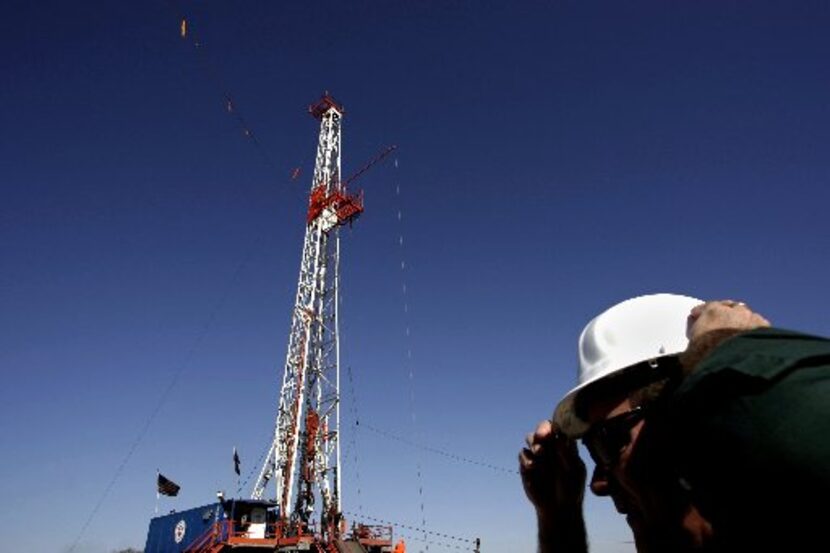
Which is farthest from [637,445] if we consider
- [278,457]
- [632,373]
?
[278,457]

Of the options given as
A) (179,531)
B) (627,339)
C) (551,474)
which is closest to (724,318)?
(627,339)

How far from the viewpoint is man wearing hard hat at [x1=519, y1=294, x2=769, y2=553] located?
35.3 inches

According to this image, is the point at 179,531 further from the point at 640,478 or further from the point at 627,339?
the point at 640,478

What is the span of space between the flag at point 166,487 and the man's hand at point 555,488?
27.2 meters

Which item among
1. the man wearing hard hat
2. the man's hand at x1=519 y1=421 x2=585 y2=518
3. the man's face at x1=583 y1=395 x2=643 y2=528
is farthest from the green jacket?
the man's hand at x1=519 y1=421 x2=585 y2=518

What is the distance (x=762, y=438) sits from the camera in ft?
1.87

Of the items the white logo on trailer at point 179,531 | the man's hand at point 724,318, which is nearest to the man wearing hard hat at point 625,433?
the man's hand at point 724,318

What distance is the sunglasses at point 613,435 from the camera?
1.02 meters

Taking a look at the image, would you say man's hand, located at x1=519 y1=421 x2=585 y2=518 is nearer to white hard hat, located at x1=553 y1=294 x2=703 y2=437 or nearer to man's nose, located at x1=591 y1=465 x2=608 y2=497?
white hard hat, located at x1=553 y1=294 x2=703 y2=437

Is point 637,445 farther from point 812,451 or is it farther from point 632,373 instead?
point 812,451

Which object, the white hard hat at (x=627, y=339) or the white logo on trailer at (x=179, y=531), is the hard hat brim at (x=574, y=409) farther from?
the white logo on trailer at (x=179, y=531)

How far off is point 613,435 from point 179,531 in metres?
27.6

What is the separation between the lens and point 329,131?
34.2 m

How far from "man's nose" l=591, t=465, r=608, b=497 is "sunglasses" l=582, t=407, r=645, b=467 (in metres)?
0.07
